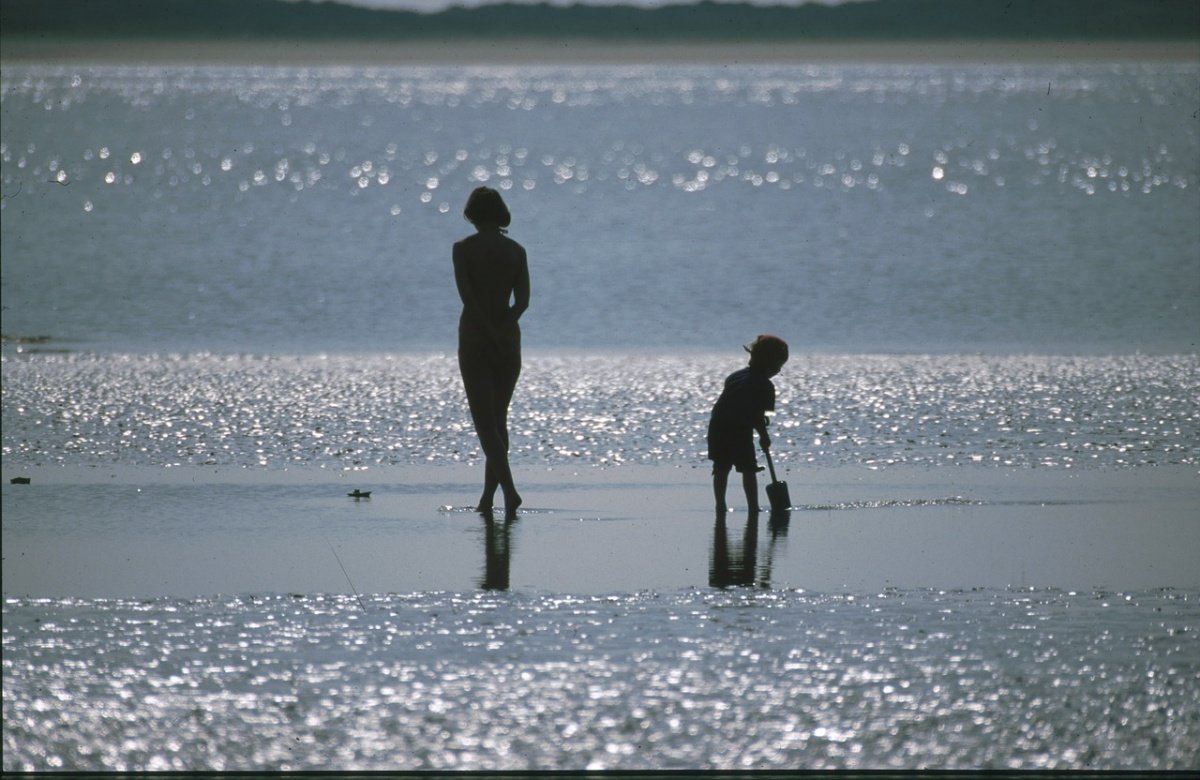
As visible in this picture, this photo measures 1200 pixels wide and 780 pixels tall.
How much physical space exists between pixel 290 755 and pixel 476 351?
3899 millimetres

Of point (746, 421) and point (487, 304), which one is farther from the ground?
point (487, 304)

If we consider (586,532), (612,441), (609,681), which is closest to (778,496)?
(586,532)

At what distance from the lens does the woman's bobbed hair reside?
310 inches

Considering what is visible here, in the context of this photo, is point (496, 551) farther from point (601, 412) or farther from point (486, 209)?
point (601, 412)

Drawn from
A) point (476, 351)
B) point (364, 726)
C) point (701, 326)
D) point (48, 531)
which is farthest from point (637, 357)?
point (364, 726)

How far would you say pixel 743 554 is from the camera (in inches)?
261

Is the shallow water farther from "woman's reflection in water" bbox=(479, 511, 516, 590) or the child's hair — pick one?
the child's hair

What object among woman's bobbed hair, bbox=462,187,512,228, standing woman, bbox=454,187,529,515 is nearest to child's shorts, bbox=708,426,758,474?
standing woman, bbox=454,187,529,515

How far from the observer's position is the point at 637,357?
16.0m

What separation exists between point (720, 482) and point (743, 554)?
3.64 ft

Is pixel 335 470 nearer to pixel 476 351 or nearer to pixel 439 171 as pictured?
pixel 476 351

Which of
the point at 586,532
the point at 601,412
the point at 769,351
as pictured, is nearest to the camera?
the point at 586,532

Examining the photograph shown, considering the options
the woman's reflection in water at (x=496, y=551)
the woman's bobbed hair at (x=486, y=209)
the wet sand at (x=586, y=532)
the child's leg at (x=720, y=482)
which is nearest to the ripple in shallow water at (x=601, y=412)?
the wet sand at (x=586, y=532)

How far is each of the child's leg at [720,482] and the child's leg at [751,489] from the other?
0.31 feet
